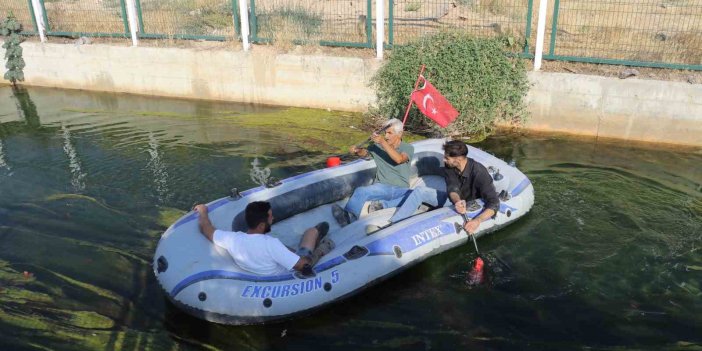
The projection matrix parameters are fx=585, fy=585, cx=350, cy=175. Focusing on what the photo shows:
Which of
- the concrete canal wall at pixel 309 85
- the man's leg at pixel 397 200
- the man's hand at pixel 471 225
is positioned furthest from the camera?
the concrete canal wall at pixel 309 85

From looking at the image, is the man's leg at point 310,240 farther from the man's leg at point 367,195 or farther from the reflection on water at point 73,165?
the reflection on water at point 73,165

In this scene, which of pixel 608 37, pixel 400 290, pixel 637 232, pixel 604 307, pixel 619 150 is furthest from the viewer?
pixel 608 37

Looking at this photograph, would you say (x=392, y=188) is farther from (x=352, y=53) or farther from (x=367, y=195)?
(x=352, y=53)

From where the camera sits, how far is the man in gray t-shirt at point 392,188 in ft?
22.8

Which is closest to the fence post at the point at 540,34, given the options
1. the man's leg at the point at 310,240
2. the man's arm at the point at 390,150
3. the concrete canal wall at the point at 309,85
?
the concrete canal wall at the point at 309,85

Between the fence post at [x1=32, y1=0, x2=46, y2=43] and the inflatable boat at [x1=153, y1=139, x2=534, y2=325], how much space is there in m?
11.8

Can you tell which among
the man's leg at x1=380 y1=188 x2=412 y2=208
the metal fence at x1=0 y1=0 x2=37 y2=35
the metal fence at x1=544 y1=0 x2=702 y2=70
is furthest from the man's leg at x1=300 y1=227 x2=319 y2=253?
the metal fence at x1=0 y1=0 x2=37 y2=35

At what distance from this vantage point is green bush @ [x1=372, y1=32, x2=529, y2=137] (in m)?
10.4

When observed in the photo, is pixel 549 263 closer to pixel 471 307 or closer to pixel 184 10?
pixel 471 307

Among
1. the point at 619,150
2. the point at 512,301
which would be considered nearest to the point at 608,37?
the point at 619,150

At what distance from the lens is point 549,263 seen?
21.9 ft

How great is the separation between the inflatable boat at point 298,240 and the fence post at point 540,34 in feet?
12.5

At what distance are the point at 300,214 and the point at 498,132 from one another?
542cm

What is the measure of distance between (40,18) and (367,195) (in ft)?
42.1
